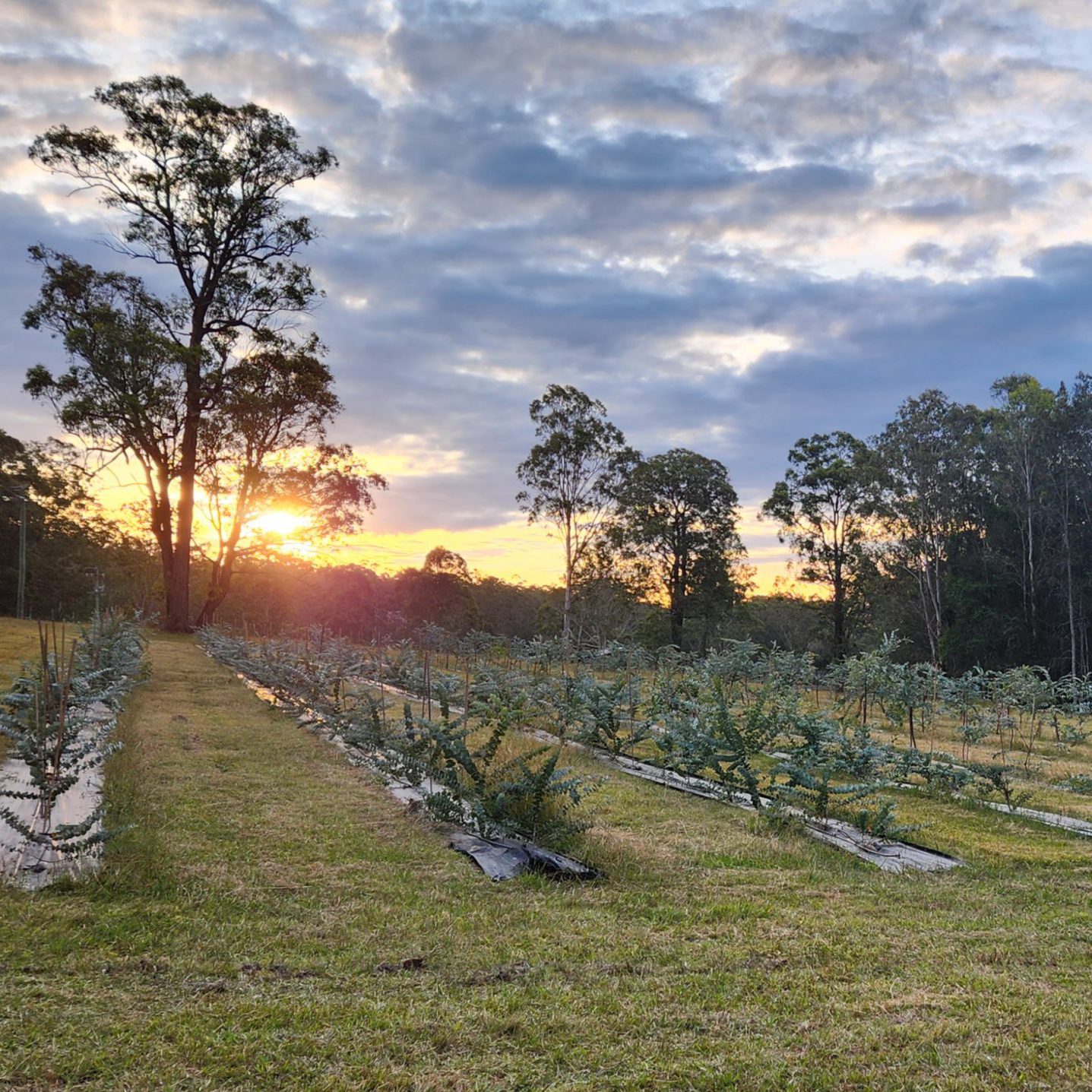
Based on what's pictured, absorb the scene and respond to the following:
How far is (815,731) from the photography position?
20.9 ft

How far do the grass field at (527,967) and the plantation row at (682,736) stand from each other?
492 millimetres

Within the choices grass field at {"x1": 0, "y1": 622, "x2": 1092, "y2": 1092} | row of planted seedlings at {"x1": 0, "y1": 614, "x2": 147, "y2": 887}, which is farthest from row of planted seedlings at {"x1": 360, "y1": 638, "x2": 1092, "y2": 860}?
row of planted seedlings at {"x1": 0, "y1": 614, "x2": 147, "y2": 887}

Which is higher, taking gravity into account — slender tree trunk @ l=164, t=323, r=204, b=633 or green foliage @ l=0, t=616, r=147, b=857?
slender tree trunk @ l=164, t=323, r=204, b=633

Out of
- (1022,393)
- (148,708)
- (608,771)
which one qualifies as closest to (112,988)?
(608,771)

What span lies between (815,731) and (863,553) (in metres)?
25.0

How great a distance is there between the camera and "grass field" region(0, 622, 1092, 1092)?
2.21m

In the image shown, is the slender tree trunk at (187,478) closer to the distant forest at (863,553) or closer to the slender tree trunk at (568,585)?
the distant forest at (863,553)

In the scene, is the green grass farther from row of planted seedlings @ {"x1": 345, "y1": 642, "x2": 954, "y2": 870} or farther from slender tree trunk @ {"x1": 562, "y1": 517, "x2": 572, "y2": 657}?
slender tree trunk @ {"x1": 562, "y1": 517, "x2": 572, "y2": 657}

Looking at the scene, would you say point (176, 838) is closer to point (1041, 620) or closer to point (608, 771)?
point (608, 771)

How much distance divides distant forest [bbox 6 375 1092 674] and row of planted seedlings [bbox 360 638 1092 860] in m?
13.1

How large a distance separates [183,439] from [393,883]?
75.5 ft

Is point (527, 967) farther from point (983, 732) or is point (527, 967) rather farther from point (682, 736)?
point (983, 732)

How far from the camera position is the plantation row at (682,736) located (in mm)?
4809

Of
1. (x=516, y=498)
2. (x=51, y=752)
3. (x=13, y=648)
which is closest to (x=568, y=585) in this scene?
(x=516, y=498)
